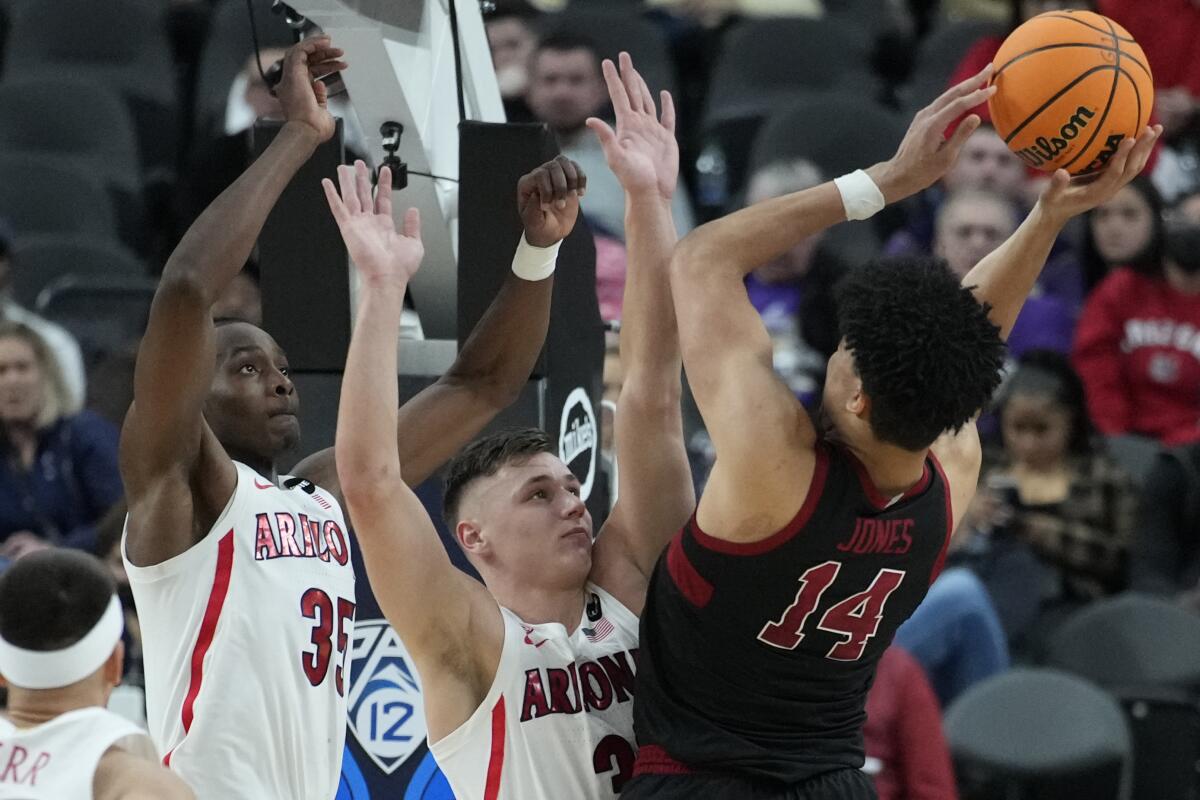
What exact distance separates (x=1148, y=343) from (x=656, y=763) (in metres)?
5.30

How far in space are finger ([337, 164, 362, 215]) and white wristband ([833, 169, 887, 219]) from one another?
103cm

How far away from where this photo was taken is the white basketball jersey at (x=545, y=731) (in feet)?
14.3

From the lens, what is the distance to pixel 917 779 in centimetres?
644

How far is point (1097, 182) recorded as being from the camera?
14.5ft

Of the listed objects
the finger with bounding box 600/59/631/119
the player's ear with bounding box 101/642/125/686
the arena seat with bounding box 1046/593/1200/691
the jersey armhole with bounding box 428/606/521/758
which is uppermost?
the finger with bounding box 600/59/631/119

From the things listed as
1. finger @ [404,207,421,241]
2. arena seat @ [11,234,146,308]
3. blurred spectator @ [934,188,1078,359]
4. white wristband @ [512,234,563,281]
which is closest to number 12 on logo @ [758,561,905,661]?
finger @ [404,207,421,241]

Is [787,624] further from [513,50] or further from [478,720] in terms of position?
[513,50]

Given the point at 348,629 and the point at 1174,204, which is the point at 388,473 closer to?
the point at 348,629

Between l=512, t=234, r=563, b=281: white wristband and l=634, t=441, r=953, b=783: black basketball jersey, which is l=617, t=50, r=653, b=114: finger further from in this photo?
l=634, t=441, r=953, b=783: black basketball jersey

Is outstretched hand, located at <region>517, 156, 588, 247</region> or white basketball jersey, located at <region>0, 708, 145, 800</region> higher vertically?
outstretched hand, located at <region>517, 156, 588, 247</region>

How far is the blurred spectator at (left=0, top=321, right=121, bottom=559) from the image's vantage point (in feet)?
26.4

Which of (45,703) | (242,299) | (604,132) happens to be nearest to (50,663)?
(45,703)

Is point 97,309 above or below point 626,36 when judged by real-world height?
below

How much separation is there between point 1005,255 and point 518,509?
1.25 m
